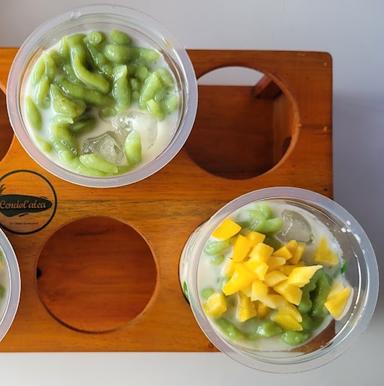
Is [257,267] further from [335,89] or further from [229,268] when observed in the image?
[335,89]

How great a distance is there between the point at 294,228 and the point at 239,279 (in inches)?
4.0

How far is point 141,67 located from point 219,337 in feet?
1.10

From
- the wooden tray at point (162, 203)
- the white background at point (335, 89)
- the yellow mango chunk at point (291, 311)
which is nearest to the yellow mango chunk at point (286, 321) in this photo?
the yellow mango chunk at point (291, 311)

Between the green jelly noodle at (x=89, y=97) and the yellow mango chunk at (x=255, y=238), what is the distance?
16 cm

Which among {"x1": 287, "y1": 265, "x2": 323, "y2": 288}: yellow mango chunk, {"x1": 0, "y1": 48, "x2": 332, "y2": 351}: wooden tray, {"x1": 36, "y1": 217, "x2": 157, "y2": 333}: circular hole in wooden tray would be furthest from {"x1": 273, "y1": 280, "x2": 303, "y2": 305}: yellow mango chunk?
{"x1": 36, "y1": 217, "x2": 157, "y2": 333}: circular hole in wooden tray

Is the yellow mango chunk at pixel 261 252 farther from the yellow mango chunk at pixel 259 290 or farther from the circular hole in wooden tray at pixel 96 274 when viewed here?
the circular hole in wooden tray at pixel 96 274

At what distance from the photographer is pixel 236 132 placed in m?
1.01

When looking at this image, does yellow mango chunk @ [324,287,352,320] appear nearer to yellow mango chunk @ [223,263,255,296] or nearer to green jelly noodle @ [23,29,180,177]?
yellow mango chunk @ [223,263,255,296]

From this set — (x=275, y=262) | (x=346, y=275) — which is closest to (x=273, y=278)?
(x=275, y=262)

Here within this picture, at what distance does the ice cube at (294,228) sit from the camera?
0.82m

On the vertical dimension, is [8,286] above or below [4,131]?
below

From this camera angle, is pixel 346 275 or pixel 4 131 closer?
pixel 346 275

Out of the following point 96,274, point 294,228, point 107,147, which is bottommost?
point 96,274

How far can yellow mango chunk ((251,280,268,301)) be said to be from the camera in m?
0.77
